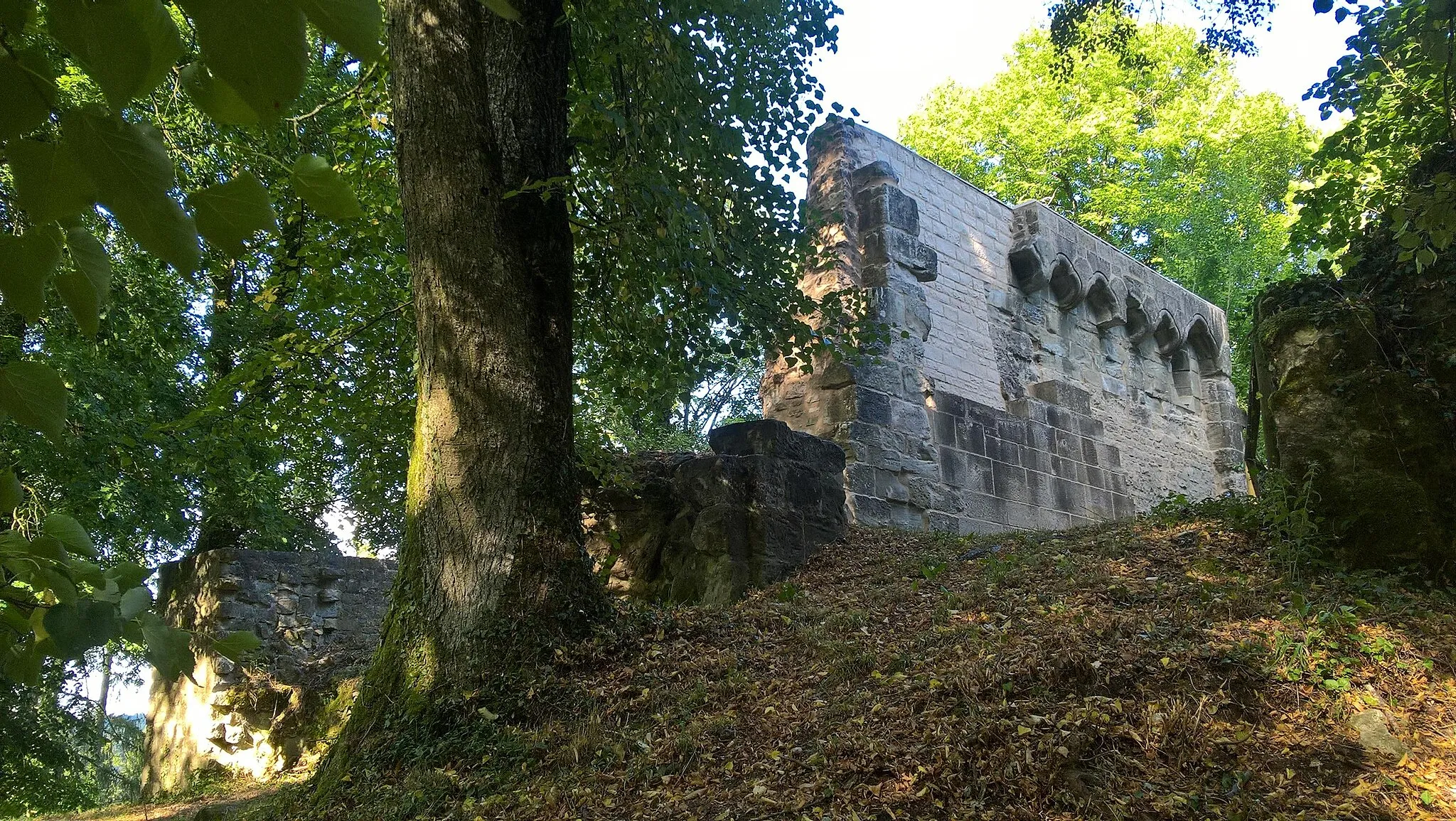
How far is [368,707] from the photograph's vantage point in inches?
173

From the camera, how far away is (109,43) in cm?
54

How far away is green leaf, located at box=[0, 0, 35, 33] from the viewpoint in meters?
0.62

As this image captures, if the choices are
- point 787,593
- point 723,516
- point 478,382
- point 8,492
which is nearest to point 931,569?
point 787,593

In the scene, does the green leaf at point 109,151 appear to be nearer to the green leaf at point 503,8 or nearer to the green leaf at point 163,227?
the green leaf at point 163,227

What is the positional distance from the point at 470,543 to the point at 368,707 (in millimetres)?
831

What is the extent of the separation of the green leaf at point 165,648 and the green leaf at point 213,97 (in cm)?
48

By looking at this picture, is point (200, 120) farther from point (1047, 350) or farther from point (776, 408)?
point (1047, 350)

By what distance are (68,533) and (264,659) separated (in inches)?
311

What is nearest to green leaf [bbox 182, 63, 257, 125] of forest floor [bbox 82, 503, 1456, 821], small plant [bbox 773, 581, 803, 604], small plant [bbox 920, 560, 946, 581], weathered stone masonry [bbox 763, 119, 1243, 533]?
forest floor [bbox 82, 503, 1456, 821]

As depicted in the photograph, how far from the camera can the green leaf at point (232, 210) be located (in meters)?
0.60

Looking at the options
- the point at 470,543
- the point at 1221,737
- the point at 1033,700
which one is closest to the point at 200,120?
the point at 470,543

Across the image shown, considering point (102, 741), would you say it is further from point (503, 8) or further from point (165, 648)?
point (503, 8)

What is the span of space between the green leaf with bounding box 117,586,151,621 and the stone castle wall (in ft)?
20.2

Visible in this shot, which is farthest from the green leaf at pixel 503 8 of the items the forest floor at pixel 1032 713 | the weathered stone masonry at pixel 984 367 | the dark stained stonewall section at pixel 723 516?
the weathered stone masonry at pixel 984 367
